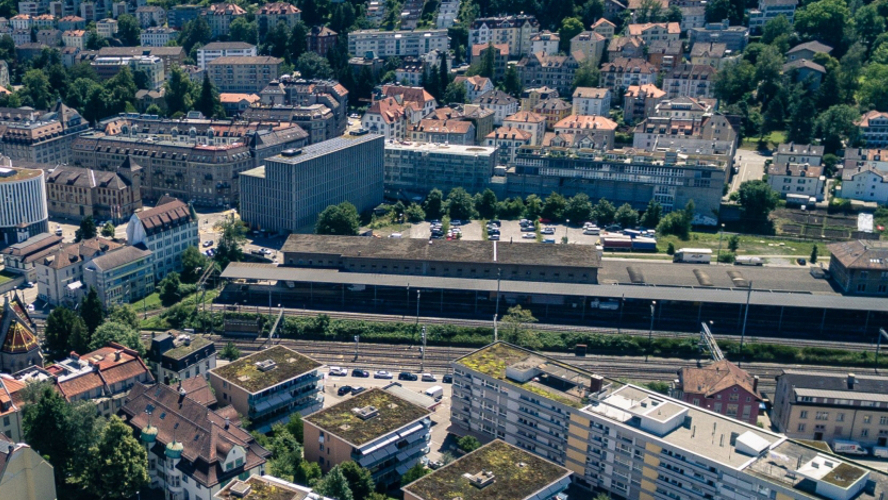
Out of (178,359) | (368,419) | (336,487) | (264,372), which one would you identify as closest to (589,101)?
(264,372)

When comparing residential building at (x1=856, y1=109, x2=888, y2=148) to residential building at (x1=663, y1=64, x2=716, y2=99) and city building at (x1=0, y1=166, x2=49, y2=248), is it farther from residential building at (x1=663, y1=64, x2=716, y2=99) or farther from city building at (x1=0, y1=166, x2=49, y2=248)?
city building at (x1=0, y1=166, x2=49, y2=248)

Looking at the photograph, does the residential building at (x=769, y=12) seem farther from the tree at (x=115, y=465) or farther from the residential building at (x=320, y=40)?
the tree at (x=115, y=465)

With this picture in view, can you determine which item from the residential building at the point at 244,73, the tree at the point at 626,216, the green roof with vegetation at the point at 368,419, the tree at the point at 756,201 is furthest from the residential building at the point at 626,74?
the green roof with vegetation at the point at 368,419

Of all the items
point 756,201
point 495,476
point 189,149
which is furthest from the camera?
point 189,149

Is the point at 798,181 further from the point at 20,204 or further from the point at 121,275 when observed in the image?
the point at 20,204

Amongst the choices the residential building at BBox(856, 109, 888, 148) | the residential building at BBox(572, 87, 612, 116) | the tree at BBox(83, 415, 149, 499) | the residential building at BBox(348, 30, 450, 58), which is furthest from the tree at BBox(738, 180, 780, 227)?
the tree at BBox(83, 415, 149, 499)

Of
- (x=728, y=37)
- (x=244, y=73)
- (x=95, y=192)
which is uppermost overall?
(x=728, y=37)

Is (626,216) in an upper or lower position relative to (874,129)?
lower
